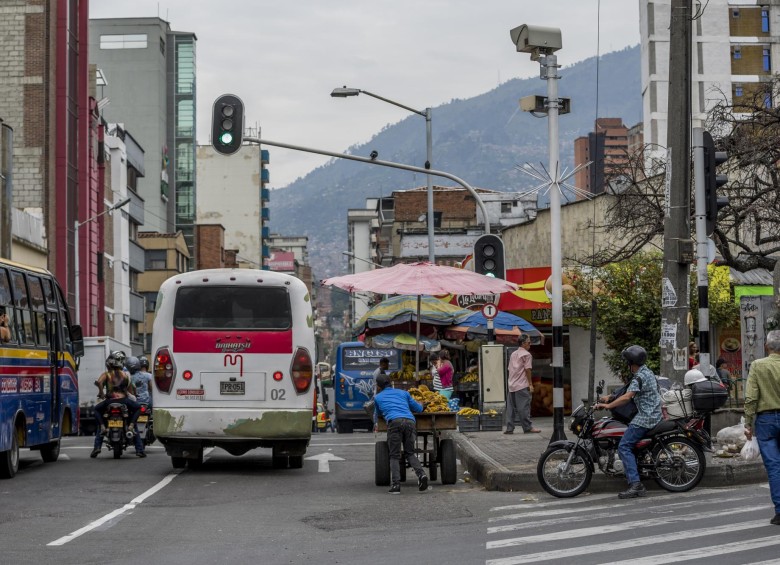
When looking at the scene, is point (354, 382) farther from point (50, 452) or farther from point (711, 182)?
point (711, 182)

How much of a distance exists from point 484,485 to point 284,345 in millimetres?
3730

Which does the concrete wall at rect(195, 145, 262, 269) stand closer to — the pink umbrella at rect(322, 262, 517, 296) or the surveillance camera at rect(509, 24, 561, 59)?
the pink umbrella at rect(322, 262, 517, 296)

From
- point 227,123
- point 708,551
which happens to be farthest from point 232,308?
point 708,551

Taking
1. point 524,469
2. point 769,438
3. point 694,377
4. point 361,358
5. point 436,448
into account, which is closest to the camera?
point 769,438

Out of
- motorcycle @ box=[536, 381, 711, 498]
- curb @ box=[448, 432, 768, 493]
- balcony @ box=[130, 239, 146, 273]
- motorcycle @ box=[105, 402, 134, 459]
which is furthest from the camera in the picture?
balcony @ box=[130, 239, 146, 273]

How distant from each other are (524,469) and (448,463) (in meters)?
1.13

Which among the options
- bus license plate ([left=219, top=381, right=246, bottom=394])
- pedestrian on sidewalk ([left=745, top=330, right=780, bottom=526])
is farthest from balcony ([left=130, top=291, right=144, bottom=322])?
pedestrian on sidewalk ([left=745, top=330, right=780, bottom=526])

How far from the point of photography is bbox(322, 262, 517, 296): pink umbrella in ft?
71.7

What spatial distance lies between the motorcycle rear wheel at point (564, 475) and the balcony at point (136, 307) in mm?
73023

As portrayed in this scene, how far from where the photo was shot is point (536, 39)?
66.1ft

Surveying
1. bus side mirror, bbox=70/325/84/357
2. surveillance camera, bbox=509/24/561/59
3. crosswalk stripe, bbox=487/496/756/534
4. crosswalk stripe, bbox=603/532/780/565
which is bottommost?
crosswalk stripe, bbox=487/496/756/534

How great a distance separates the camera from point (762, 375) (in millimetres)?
12727

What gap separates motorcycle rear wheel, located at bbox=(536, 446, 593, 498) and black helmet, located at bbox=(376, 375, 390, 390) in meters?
2.48

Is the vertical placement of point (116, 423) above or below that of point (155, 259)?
below
